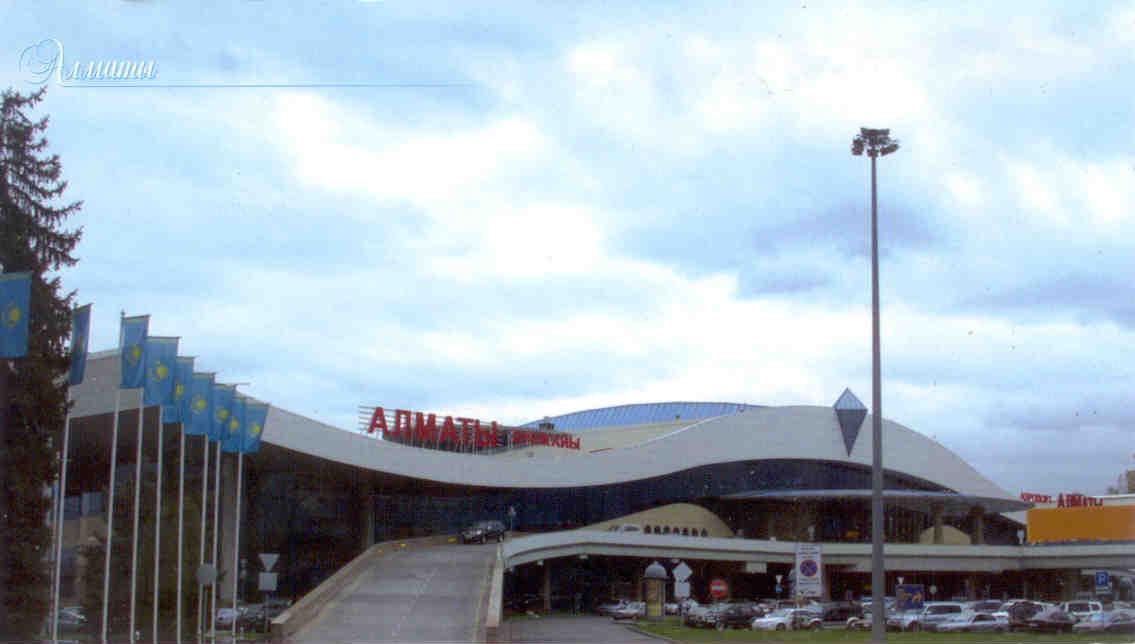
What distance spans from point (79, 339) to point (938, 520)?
64054 millimetres

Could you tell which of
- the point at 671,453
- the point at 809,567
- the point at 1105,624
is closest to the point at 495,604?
the point at 809,567

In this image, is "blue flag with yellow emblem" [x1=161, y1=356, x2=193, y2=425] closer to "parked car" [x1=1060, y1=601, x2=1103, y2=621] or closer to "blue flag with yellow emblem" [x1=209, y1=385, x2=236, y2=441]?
"blue flag with yellow emblem" [x1=209, y1=385, x2=236, y2=441]

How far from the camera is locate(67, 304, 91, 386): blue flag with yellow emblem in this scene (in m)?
29.6

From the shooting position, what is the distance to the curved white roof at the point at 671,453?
57.2 metres

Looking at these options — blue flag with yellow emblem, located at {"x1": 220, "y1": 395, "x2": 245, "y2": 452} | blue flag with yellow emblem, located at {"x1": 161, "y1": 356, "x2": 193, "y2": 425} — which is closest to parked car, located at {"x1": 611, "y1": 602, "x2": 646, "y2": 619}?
blue flag with yellow emblem, located at {"x1": 220, "y1": 395, "x2": 245, "y2": 452}

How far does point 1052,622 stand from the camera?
4550cm

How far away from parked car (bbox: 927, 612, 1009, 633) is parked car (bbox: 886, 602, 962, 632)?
427 millimetres

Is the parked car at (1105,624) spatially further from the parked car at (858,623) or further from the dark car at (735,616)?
the dark car at (735,616)

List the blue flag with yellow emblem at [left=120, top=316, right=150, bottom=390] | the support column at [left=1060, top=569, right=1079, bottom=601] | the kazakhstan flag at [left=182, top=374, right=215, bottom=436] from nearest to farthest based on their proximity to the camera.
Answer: the blue flag with yellow emblem at [left=120, top=316, right=150, bottom=390] < the kazakhstan flag at [left=182, top=374, right=215, bottom=436] < the support column at [left=1060, top=569, right=1079, bottom=601]

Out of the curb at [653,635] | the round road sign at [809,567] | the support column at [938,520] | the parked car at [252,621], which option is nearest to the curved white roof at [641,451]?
the support column at [938,520]

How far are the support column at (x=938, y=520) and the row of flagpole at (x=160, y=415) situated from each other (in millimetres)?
52223

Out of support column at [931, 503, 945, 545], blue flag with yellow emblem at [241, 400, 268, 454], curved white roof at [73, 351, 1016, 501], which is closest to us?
blue flag with yellow emblem at [241, 400, 268, 454]

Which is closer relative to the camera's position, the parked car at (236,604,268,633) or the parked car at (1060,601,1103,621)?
the parked car at (236,604,268,633)

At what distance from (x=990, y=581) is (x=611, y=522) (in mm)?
28725
